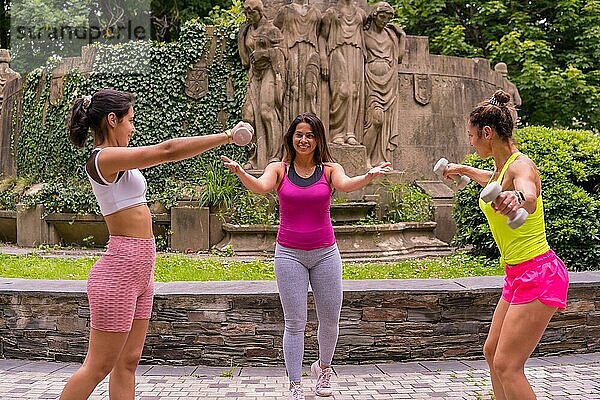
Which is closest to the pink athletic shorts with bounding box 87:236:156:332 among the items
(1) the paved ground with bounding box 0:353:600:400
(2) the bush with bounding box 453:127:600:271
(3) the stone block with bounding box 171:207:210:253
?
(1) the paved ground with bounding box 0:353:600:400

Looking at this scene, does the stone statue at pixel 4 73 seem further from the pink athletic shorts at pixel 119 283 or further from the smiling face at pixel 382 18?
the pink athletic shorts at pixel 119 283

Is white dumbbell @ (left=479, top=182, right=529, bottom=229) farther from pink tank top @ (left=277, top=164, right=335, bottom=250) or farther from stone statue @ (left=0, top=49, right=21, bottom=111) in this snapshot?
stone statue @ (left=0, top=49, right=21, bottom=111)

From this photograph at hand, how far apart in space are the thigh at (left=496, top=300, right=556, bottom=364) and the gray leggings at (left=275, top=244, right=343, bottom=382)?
1.42 metres

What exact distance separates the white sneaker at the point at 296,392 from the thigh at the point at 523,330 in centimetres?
149

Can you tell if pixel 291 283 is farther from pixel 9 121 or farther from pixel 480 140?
pixel 9 121

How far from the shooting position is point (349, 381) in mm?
4934

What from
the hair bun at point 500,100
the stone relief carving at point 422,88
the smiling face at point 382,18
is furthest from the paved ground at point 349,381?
the stone relief carving at point 422,88

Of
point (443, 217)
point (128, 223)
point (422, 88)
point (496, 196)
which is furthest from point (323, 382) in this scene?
point (422, 88)

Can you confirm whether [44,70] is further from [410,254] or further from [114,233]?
[114,233]

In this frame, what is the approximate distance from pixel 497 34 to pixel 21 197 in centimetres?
1469

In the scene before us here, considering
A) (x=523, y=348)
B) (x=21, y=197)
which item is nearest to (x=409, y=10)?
(x=21, y=197)

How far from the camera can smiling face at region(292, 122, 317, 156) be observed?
446 cm

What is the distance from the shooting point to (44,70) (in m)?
13.8

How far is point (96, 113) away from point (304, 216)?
1.51 metres
